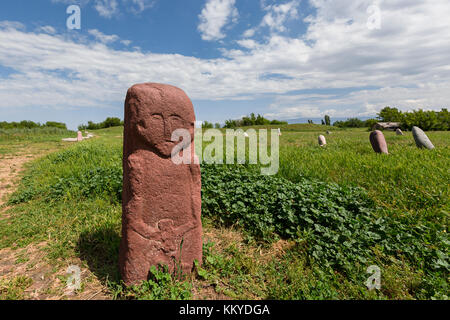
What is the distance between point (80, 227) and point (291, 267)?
3.09 metres

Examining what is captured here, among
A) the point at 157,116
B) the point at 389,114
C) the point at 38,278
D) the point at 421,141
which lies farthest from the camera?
the point at 389,114

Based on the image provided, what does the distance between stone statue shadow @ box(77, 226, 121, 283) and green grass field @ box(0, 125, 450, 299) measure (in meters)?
0.01

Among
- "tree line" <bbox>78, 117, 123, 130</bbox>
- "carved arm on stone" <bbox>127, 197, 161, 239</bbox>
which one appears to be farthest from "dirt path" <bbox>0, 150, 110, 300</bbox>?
"tree line" <bbox>78, 117, 123, 130</bbox>

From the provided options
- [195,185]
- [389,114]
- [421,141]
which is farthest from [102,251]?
[389,114]

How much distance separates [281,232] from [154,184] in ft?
6.44

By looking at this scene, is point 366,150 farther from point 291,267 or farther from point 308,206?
point 291,267

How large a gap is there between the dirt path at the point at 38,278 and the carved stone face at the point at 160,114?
5.44ft

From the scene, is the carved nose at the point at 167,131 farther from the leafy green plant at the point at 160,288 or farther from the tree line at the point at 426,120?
the tree line at the point at 426,120

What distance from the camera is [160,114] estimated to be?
2287 mm

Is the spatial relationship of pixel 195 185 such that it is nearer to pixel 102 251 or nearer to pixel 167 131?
pixel 167 131

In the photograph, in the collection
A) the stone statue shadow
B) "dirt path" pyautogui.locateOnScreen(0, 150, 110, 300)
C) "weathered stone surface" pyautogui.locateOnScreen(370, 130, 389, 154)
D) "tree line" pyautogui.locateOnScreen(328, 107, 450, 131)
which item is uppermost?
"tree line" pyautogui.locateOnScreen(328, 107, 450, 131)

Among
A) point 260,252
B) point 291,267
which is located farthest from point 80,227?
point 291,267

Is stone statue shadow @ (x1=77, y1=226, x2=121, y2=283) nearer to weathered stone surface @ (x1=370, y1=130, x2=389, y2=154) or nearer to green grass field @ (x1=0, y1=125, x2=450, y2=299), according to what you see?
green grass field @ (x1=0, y1=125, x2=450, y2=299)

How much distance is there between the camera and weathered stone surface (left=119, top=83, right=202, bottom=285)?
7.48ft
